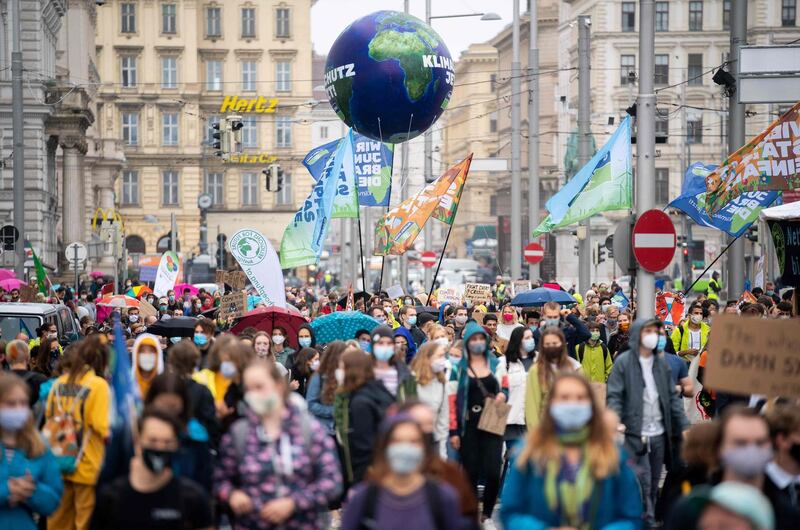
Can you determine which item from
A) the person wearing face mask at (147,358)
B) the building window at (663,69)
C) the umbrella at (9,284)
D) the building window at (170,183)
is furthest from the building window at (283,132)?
the person wearing face mask at (147,358)

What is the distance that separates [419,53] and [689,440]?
1203 centimetres

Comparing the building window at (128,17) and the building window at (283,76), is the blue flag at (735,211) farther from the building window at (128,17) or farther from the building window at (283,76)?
the building window at (128,17)

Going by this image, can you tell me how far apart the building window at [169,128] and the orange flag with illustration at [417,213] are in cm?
6649

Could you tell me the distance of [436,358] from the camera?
11.4 meters

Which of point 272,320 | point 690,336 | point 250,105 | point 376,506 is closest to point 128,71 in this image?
point 250,105

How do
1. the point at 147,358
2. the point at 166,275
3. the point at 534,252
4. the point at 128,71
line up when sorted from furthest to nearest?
the point at 128,71 → the point at 534,252 → the point at 166,275 → the point at 147,358

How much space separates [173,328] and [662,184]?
223 feet

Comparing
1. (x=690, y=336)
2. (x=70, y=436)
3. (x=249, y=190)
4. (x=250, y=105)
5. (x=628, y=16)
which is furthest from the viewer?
(x=249, y=190)

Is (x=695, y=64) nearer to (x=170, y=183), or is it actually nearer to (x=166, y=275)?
(x=170, y=183)

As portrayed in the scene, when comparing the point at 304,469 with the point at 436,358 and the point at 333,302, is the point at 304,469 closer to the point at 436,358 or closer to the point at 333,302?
the point at 436,358

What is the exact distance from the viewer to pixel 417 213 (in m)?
25.5

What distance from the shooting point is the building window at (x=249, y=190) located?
92438mm

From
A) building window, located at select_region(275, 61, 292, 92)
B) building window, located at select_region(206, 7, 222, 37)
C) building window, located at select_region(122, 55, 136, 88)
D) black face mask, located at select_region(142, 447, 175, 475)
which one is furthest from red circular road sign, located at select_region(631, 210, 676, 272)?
building window, located at select_region(206, 7, 222, 37)

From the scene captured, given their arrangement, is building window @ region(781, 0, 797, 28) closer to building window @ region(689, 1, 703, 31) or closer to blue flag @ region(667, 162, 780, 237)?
building window @ region(689, 1, 703, 31)
